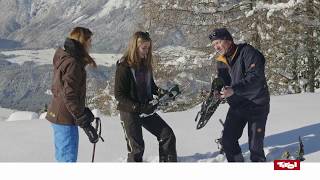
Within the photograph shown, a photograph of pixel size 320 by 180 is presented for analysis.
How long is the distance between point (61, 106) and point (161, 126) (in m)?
1.14

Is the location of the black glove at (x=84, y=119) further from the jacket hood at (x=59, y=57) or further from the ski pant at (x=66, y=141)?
the jacket hood at (x=59, y=57)

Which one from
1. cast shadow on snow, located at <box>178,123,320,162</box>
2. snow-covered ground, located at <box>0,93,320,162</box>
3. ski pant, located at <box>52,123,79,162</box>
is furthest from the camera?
snow-covered ground, located at <box>0,93,320,162</box>

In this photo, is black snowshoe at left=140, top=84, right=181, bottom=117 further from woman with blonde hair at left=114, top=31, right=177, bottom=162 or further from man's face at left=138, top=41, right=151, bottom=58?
man's face at left=138, top=41, right=151, bottom=58

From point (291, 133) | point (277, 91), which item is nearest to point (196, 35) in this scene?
point (277, 91)

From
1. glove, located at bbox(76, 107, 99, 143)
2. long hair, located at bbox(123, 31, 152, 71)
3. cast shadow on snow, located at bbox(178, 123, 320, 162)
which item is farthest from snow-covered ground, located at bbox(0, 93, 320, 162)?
long hair, located at bbox(123, 31, 152, 71)

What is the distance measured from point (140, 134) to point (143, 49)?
36.9 inches

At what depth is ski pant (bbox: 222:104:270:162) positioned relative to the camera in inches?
239

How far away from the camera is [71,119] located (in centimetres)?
564

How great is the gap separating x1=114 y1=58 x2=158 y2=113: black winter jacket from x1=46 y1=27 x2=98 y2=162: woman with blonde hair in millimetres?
312

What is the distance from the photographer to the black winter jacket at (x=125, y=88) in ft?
19.1

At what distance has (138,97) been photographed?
5.99m
